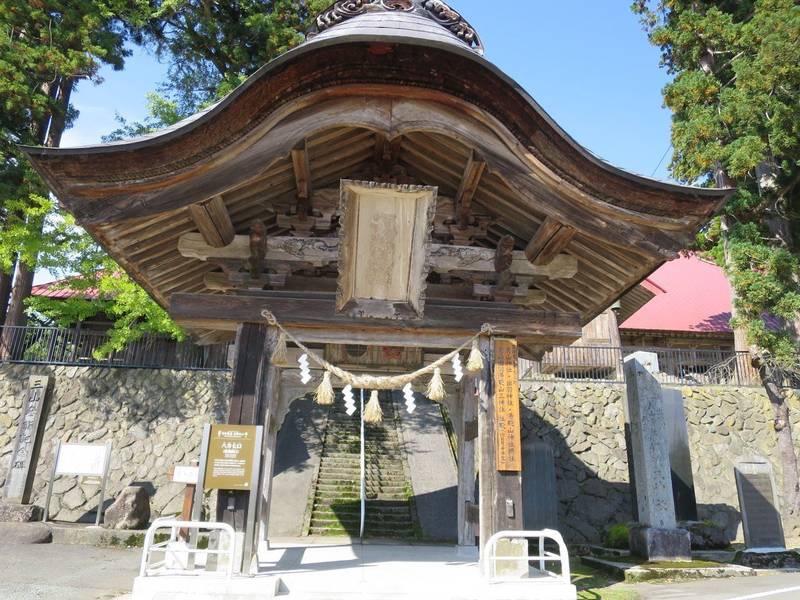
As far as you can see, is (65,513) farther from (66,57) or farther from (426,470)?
(66,57)

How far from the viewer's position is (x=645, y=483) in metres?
10.8

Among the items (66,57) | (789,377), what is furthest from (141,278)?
(789,377)

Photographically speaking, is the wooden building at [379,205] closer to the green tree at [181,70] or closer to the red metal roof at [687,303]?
the green tree at [181,70]

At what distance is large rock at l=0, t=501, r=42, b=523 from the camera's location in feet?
42.3

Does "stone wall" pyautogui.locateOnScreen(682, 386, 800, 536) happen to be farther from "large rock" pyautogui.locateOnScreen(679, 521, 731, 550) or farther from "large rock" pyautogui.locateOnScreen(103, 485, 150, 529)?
Answer: "large rock" pyautogui.locateOnScreen(103, 485, 150, 529)

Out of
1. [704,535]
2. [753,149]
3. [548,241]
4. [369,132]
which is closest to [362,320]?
[369,132]

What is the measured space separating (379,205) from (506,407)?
2759 millimetres

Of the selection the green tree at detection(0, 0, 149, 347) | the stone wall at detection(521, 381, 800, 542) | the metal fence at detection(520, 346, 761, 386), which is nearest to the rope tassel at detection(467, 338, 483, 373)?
the stone wall at detection(521, 381, 800, 542)

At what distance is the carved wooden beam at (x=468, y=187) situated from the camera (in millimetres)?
6129

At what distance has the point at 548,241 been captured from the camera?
6.55 meters

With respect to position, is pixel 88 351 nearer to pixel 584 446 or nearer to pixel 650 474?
pixel 584 446

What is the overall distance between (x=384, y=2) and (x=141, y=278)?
14.9ft

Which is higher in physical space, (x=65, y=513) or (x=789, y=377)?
(x=789, y=377)

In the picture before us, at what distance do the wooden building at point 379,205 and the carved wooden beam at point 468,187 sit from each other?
0.02 m
